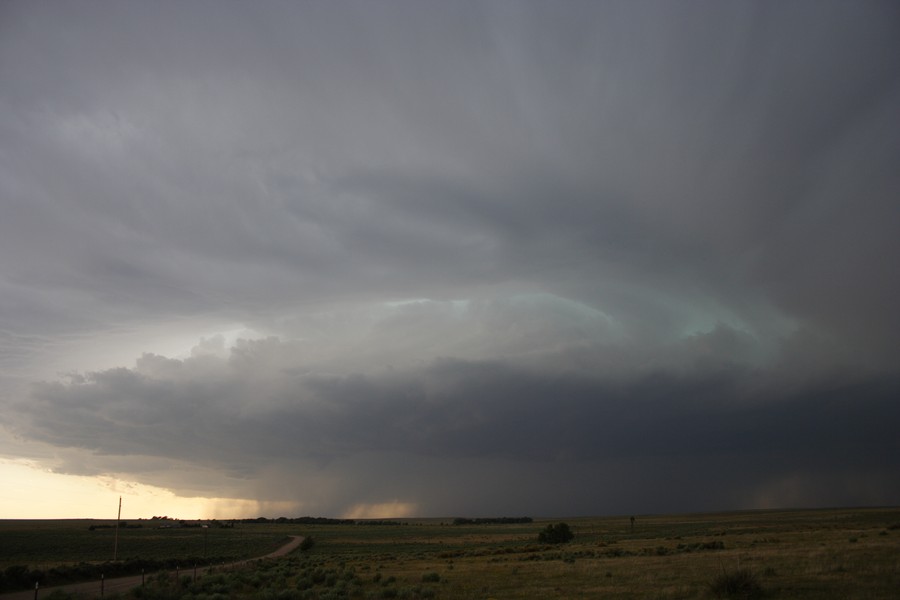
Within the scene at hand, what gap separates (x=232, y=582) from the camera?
36.8m

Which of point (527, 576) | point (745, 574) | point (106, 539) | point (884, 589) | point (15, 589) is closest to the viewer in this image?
point (884, 589)

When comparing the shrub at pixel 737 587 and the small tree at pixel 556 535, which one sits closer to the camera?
the shrub at pixel 737 587

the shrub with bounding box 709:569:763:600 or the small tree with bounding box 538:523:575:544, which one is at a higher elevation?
the shrub with bounding box 709:569:763:600

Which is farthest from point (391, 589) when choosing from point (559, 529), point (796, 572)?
point (559, 529)

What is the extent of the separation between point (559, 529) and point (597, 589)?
59.8 metres

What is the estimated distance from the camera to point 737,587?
2211 cm

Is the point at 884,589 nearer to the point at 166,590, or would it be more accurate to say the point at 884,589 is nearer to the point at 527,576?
the point at 527,576

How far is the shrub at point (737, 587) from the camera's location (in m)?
21.6

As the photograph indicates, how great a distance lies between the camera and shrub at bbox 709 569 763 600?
2159 centimetres

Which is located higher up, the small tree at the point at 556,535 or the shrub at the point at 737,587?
the shrub at the point at 737,587

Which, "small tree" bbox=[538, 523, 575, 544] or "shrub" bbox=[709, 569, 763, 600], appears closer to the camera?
"shrub" bbox=[709, 569, 763, 600]

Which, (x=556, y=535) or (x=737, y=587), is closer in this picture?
(x=737, y=587)

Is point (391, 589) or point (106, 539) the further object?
point (106, 539)

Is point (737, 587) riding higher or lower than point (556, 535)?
higher
